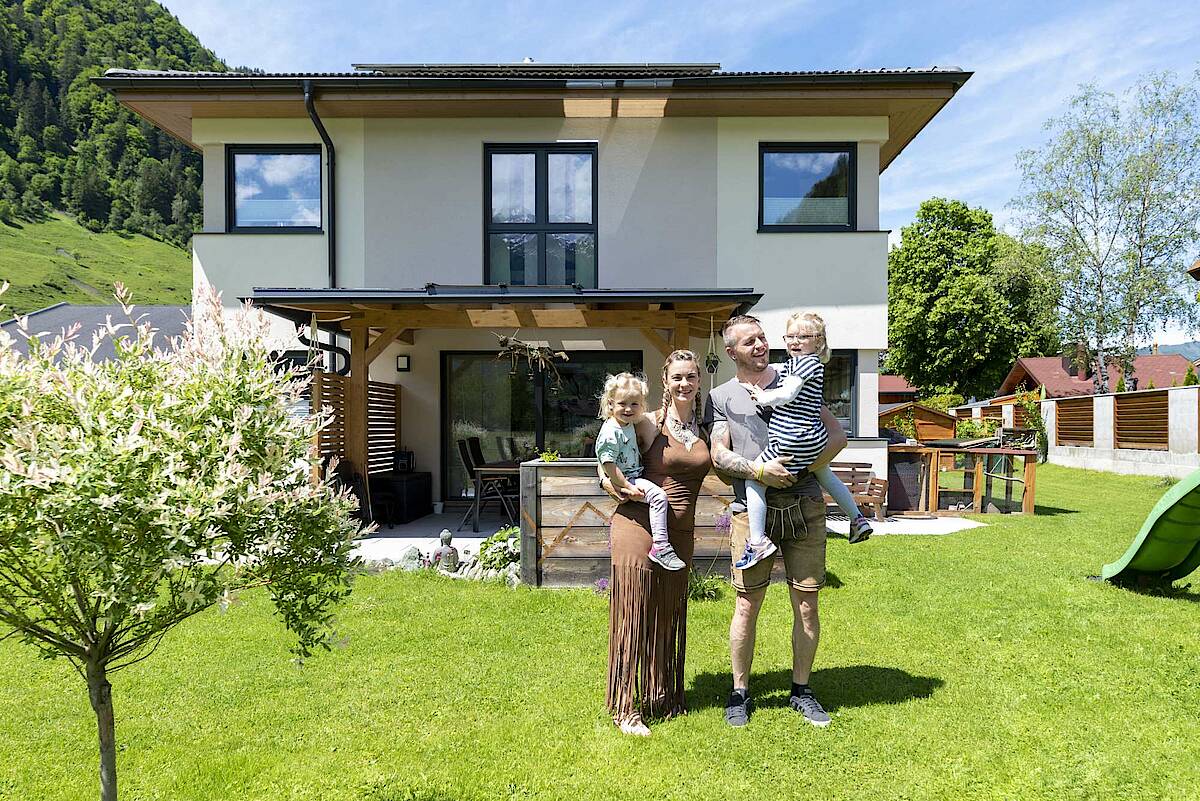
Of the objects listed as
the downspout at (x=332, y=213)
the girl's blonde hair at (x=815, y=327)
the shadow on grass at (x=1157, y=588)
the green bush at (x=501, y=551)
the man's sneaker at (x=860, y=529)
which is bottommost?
the shadow on grass at (x=1157, y=588)

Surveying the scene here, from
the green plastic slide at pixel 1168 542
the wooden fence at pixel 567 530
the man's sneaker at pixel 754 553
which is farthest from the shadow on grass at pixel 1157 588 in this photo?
the man's sneaker at pixel 754 553

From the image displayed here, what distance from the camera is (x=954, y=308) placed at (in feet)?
107

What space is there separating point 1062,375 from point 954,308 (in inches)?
241

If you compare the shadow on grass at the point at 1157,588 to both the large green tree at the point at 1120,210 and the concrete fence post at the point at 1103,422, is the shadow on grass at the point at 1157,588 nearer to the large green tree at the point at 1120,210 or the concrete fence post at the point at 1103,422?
the concrete fence post at the point at 1103,422

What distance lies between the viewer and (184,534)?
190 cm

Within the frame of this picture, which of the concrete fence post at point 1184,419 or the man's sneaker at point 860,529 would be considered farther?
the concrete fence post at point 1184,419

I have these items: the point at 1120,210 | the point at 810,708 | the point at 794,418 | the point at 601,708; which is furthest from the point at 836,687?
the point at 1120,210

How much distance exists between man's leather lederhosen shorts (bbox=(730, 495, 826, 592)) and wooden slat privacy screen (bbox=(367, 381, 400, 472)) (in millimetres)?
6613

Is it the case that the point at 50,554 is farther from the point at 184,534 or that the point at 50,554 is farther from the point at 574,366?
the point at 574,366

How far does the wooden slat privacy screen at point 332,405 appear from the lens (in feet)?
24.7

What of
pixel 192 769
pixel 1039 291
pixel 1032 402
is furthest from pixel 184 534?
pixel 1039 291

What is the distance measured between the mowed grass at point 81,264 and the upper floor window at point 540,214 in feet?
145

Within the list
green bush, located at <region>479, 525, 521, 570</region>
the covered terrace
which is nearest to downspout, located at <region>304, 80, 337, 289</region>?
the covered terrace

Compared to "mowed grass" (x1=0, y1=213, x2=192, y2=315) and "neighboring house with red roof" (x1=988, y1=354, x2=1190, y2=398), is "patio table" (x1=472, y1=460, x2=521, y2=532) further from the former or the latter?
"mowed grass" (x1=0, y1=213, x2=192, y2=315)
